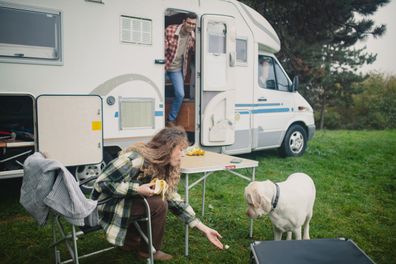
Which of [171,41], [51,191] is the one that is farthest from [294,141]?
[51,191]

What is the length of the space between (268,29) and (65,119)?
4.05 meters

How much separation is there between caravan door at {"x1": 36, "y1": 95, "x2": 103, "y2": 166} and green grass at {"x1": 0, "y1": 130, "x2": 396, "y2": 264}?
83 centimetres

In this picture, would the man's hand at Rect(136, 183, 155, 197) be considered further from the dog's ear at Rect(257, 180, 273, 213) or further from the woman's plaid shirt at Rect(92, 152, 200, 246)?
the dog's ear at Rect(257, 180, 273, 213)

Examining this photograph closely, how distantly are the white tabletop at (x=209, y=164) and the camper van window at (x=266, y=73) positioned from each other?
344 centimetres

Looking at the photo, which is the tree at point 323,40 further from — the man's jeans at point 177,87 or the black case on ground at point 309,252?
the black case on ground at point 309,252

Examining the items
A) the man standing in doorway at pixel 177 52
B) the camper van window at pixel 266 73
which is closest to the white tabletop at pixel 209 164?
the man standing in doorway at pixel 177 52

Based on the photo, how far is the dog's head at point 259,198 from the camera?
2.90 meters

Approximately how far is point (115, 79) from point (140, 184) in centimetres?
255

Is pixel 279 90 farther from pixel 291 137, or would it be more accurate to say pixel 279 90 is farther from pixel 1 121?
pixel 1 121

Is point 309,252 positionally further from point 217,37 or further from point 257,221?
point 217,37

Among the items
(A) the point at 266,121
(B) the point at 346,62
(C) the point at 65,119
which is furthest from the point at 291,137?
(B) the point at 346,62

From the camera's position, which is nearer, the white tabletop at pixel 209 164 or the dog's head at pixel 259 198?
the dog's head at pixel 259 198

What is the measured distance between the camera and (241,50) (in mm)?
6352

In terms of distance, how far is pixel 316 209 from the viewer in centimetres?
454
